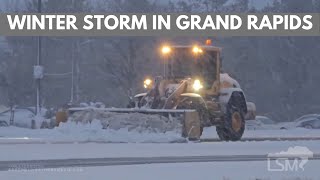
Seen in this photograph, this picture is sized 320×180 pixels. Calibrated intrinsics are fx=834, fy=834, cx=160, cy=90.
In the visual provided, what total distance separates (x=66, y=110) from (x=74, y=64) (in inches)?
1889

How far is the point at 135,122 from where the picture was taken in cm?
2988

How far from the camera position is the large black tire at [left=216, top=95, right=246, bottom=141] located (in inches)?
1255

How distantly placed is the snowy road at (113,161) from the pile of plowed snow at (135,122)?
6755 mm

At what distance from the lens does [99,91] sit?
76.1m

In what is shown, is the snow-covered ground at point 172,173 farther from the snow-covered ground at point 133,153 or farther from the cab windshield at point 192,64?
the cab windshield at point 192,64

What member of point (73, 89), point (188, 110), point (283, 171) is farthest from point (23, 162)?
point (73, 89)

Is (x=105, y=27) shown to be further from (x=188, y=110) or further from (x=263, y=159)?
(x=263, y=159)

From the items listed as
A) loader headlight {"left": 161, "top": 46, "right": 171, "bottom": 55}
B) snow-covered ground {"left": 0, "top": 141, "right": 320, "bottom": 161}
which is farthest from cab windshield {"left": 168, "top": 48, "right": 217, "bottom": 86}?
snow-covered ground {"left": 0, "top": 141, "right": 320, "bottom": 161}

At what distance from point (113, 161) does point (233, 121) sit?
1223 centimetres

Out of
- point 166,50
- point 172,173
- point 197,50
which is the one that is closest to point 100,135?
point 166,50

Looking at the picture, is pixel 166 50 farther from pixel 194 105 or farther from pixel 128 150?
pixel 128 150

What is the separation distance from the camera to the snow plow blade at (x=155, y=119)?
95.9 ft

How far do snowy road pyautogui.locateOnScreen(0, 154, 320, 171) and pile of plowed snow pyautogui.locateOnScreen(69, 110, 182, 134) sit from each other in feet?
22.2

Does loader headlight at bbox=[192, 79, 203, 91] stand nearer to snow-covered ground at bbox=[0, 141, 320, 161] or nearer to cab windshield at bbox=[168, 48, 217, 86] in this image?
cab windshield at bbox=[168, 48, 217, 86]
